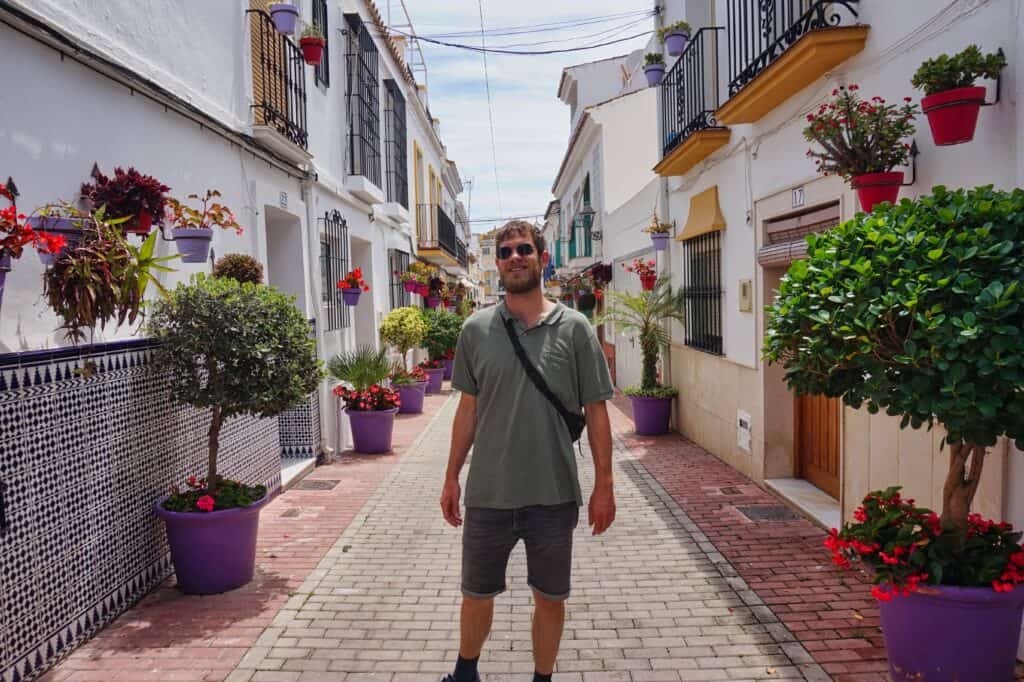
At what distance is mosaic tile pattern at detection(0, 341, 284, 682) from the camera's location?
10.8ft

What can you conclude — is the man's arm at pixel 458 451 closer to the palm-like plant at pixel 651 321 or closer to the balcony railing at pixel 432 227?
the palm-like plant at pixel 651 321

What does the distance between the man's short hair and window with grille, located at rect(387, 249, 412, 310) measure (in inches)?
436

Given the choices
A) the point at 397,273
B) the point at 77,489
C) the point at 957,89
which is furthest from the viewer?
the point at 397,273

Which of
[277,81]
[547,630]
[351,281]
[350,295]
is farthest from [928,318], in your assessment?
[350,295]

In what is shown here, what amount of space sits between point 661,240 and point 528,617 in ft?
24.2

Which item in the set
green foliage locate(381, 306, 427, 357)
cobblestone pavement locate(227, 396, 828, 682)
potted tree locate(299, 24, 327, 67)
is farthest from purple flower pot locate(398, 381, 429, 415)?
cobblestone pavement locate(227, 396, 828, 682)

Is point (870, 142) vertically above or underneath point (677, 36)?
underneath

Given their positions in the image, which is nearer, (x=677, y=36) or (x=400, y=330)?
(x=677, y=36)

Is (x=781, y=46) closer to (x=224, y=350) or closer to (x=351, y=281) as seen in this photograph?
(x=224, y=350)

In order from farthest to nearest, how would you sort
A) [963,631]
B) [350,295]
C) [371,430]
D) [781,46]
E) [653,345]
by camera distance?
[653,345]
[350,295]
[371,430]
[781,46]
[963,631]

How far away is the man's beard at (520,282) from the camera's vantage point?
3156 millimetres

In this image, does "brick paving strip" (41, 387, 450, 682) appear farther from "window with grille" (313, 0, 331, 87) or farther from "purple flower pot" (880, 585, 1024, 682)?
"window with grille" (313, 0, 331, 87)

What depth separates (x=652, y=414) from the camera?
1007 centimetres

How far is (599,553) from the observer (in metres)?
5.30
